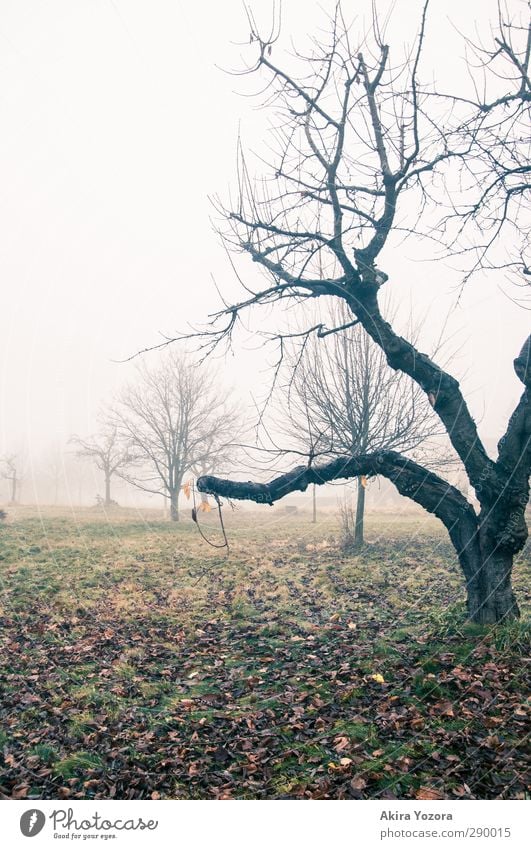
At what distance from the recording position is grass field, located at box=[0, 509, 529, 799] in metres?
3.90

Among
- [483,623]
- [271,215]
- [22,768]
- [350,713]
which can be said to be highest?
[271,215]

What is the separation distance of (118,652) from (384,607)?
399 centimetres

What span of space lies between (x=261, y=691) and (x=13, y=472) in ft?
118

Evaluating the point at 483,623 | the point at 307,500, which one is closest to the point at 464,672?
the point at 483,623

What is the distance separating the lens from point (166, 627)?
7801 mm

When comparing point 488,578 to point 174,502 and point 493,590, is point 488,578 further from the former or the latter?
point 174,502

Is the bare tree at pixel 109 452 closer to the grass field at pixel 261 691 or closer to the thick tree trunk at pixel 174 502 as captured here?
the thick tree trunk at pixel 174 502

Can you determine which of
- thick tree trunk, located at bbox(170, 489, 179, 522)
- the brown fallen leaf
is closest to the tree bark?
Answer: the brown fallen leaf

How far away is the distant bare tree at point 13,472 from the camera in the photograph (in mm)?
35812

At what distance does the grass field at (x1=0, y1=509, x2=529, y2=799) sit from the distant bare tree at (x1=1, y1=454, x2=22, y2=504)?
2818cm

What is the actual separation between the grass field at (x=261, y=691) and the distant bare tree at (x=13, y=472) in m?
28.2

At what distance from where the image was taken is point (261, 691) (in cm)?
532

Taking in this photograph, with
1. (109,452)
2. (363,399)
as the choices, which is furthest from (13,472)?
(363,399)

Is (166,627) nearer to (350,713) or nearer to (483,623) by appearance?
(350,713)
